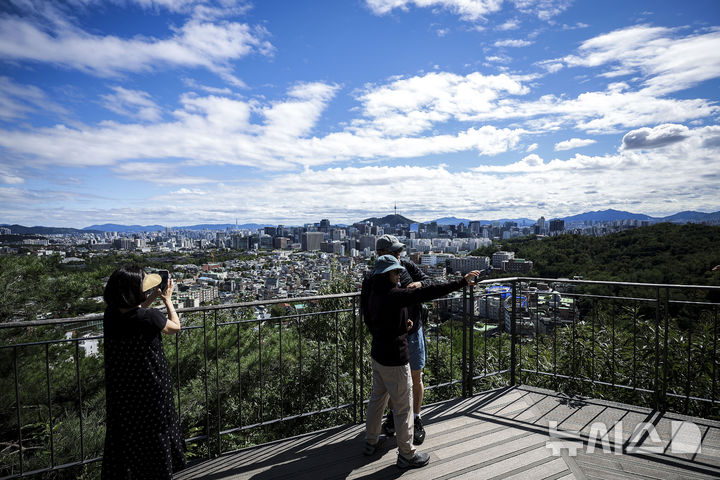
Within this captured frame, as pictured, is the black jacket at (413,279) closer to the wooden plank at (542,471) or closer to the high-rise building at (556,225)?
the wooden plank at (542,471)

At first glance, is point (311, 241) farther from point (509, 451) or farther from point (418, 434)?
point (509, 451)

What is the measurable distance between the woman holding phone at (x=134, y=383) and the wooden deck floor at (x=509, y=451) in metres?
0.93

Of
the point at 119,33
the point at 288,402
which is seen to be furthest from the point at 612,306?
the point at 119,33

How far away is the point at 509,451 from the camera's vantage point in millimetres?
2832

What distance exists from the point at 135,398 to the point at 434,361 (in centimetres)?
488

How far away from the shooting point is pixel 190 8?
269 inches

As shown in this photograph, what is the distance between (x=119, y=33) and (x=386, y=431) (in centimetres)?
963

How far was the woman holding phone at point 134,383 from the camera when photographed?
5.92 feet

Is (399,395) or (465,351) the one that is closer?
(399,395)

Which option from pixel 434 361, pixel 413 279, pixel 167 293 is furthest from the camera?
pixel 434 361

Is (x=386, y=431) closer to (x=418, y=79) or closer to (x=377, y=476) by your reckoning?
(x=377, y=476)

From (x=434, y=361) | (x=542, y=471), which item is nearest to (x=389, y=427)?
(x=542, y=471)

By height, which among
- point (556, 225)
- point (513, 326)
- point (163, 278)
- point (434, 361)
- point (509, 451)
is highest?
point (556, 225)

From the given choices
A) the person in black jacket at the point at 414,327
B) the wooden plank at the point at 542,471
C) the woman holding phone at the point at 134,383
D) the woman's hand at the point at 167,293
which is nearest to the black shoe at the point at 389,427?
the person in black jacket at the point at 414,327
